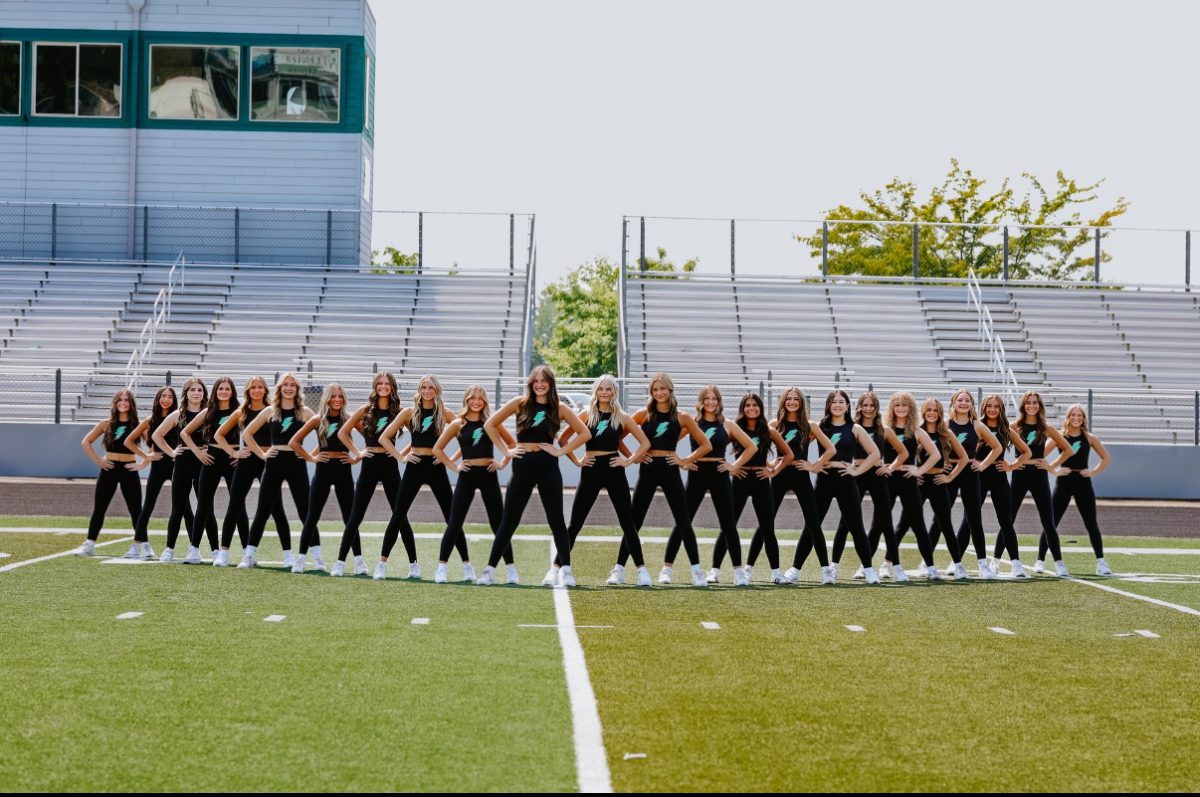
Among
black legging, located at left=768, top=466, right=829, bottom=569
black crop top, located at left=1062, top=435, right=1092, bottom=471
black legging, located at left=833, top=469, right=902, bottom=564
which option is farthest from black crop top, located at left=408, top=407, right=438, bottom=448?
black crop top, located at left=1062, top=435, right=1092, bottom=471

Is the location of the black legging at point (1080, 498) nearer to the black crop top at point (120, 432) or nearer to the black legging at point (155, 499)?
the black legging at point (155, 499)

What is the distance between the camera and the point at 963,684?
25.9 ft

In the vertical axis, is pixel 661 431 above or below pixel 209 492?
above

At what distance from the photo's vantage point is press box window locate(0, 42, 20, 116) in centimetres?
3441

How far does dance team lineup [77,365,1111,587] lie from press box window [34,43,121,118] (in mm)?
21414

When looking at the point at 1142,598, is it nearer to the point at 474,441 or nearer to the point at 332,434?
the point at 474,441

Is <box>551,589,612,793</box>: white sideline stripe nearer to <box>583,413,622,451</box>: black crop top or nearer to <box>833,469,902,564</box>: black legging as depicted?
<box>583,413,622,451</box>: black crop top

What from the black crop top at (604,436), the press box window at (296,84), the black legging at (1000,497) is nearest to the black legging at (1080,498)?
the black legging at (1000,497)

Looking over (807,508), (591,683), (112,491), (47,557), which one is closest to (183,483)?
(112,491)

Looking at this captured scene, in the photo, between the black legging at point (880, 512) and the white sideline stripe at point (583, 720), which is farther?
the black legging at point (880, 512)

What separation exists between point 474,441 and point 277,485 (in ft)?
6.47

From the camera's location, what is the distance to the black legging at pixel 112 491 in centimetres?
1439

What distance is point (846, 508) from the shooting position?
13508 millimetres

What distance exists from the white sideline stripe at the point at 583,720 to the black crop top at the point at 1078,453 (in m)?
6.46
